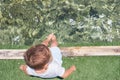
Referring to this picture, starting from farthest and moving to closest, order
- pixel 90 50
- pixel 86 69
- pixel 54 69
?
1. pixel 86 69
2. pixel 90 50
3. pixel 54 69

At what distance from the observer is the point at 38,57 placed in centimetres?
324

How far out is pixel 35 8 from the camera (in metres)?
6.64

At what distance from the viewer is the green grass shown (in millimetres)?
5523

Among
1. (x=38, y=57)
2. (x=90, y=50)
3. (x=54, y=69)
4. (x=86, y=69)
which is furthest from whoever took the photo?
(x=86, y=69)

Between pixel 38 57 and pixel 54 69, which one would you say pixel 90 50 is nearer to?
pixel 54 69

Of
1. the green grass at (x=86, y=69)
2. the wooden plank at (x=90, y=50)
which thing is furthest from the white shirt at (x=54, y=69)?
the green grass at (x=86, y=69)

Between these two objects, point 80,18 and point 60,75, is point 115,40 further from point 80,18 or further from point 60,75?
Result: point 60,75

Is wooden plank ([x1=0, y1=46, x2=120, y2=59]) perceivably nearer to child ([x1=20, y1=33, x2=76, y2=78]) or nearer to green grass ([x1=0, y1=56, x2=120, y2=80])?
green grass ([x1=0, y1=56, x2=120, y2=80])

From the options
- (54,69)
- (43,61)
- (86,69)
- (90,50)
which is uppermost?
(43,61)

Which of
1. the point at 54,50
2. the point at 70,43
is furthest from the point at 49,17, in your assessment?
the point at 54,50

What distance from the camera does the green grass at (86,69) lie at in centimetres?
552

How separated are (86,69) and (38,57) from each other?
8.29 ft

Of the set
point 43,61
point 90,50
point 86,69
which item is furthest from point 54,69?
point 86,69

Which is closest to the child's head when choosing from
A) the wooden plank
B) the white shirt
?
the white shirt
